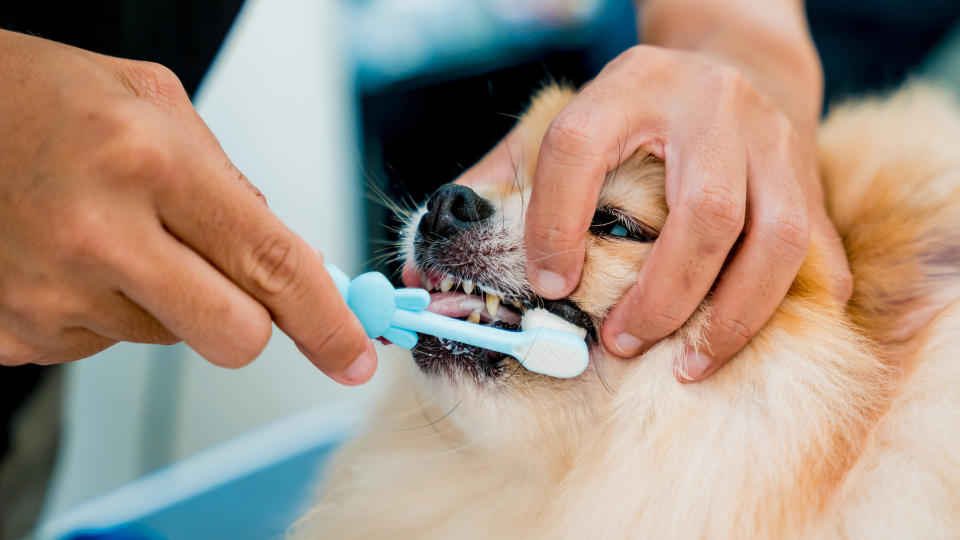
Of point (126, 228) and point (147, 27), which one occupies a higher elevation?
point (126, 228)

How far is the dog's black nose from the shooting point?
846 millimetres

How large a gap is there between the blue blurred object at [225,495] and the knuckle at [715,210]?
772 mm

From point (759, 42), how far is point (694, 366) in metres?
0.64

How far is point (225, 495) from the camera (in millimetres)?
1377

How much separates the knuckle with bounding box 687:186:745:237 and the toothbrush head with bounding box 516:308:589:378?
0.19 m

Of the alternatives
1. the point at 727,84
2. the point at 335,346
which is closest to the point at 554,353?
the point at 335,346

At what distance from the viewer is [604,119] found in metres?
0.72

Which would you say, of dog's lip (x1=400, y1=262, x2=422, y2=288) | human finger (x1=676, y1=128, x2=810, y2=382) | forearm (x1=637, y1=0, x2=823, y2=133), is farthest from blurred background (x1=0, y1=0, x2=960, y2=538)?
human finger (x1=676, y1=128, x2=810, y2=382)

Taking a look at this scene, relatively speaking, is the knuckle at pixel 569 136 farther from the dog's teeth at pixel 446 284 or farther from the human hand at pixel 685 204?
the dog's teeth at pixel 446 284

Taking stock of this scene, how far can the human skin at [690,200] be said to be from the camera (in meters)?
0.70

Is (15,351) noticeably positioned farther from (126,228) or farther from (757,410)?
(757,410)

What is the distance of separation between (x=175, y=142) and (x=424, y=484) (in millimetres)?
667

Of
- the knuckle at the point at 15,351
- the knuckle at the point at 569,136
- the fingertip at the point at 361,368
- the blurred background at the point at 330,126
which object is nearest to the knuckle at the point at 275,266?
the fingertip at the point at 361,368

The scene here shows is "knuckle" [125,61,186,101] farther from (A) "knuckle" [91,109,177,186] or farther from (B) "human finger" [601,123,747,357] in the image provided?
(B) "human finger" [601,123,747,357]
